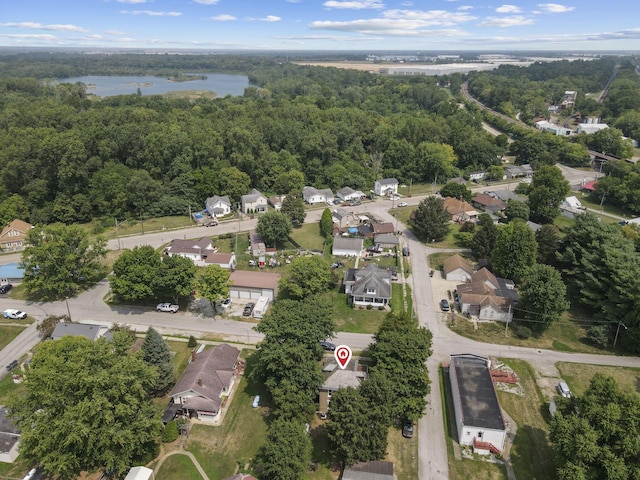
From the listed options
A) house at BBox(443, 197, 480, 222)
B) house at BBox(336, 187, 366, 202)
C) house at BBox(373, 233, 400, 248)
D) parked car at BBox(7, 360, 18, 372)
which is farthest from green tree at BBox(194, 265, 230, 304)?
house at BBox(443, 197, 480, 222)

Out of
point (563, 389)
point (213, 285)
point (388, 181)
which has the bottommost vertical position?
point (388, 181)

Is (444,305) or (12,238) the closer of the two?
(444,305)

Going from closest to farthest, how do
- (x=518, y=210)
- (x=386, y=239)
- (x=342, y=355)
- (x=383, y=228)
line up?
(x=342, y=355)
(x=386, y=239)
(x=383, y=228)
(x=518, y=210)

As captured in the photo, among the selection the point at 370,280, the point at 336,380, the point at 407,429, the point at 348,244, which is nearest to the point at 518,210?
the point at 348,244

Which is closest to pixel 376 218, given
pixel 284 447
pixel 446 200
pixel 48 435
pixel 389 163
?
pixel 446 200

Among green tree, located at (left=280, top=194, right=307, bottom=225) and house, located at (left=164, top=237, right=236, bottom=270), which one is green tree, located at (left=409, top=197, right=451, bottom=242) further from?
house, located at (left=164, top=237, right=236, bottom=270)

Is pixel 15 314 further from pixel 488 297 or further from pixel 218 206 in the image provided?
pixel 488 297
